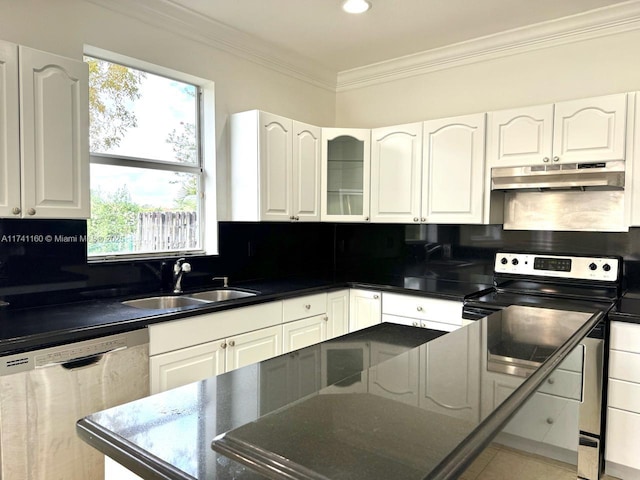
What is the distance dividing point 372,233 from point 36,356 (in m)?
2.77

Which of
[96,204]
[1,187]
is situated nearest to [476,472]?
[1,187]

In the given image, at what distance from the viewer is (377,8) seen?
2.72 meters

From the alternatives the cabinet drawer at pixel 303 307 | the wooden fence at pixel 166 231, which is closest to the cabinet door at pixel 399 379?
the cabinet drawer at pixel 303 307

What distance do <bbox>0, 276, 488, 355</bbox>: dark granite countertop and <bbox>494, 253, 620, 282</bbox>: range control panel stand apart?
0.89 ft

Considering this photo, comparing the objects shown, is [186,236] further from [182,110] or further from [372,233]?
[372,233]

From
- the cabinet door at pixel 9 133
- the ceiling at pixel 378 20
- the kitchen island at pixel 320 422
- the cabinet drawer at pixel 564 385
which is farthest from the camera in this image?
the ceiling at pixel 378 20

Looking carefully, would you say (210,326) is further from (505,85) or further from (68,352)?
(505,85)

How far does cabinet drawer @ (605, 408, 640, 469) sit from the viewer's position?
7.52 feet

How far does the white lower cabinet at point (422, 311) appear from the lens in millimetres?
2868

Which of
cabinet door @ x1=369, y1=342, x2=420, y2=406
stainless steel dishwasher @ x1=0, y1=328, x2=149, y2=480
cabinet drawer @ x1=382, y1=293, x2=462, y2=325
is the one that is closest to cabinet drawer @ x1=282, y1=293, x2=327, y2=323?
cabinet drawer @ x1=382, y1=293, x2=462, y2=325

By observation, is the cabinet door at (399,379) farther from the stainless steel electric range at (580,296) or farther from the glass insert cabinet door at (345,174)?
the glass insert cabinet door at (345,174)

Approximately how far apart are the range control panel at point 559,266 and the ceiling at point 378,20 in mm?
1534

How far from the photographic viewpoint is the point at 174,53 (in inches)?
113

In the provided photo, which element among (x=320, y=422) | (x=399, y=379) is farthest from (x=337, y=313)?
(x=320, y=422)
